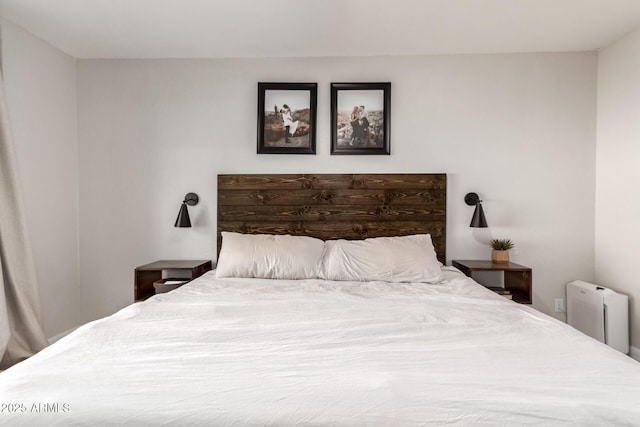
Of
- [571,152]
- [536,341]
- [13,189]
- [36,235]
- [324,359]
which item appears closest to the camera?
[324,359]

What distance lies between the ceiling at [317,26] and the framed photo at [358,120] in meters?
0.33

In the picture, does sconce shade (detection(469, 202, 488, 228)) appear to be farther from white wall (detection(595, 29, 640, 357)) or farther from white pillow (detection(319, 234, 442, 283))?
white wall (detection(595, 29, 640, 357))

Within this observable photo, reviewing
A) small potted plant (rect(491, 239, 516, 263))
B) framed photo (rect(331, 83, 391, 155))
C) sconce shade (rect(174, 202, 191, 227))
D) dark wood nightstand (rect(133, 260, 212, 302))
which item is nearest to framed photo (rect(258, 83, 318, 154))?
framed photo (rect(331, 83, 391, 155))

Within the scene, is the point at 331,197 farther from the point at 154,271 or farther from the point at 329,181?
the point at 154,271

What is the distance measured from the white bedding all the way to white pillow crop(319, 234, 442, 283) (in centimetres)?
72

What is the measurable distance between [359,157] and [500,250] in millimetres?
1362

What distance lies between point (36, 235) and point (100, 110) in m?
1.17

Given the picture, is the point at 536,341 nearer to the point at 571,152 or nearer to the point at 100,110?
the point at 571,152

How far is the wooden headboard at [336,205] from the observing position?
123 inches

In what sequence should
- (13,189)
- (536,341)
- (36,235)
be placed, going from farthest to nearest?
(36,235) → (13,189) → (536,341)

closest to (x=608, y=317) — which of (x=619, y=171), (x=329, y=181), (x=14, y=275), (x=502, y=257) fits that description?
(x=502, y=257)

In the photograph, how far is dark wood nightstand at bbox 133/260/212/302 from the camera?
9.43ft

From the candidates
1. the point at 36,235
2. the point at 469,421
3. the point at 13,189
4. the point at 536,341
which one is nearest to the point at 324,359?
the point at 469,421

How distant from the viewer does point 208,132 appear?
10.7ft
